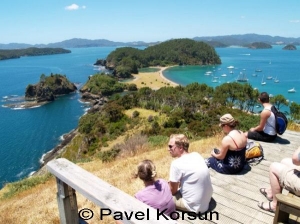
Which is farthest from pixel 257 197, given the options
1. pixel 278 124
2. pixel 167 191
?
pixel 278 124

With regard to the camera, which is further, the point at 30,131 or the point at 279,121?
the point at 30,131

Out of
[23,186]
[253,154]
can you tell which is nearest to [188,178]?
[253,154]

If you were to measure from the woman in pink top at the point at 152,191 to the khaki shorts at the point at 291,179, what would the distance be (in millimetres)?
1375

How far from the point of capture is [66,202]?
8.34ft

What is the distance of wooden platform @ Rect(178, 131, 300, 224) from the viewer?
342cm

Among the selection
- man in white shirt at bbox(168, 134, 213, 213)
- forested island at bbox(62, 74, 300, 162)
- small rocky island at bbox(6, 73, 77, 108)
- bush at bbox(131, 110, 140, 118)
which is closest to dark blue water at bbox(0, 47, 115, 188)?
small rocky island at bbox(6, 73, 77, 108)

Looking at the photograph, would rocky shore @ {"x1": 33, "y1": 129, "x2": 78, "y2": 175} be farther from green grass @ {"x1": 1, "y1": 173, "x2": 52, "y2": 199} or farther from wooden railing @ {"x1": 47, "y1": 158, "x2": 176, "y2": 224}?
wooden railing @ {"x1": 47, "y1": 158, "x2": 176, "y2": 224}

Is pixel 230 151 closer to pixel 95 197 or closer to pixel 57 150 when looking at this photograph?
pixel 95 197

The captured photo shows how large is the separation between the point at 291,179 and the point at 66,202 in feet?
8.23

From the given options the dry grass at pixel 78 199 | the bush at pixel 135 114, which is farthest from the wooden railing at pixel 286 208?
the bush at pixel 135 114

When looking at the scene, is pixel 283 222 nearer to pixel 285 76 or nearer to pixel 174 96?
pixel 174 96

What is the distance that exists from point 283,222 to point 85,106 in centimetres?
6563

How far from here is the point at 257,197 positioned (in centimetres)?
389

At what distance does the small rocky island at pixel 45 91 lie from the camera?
68.2 meters
